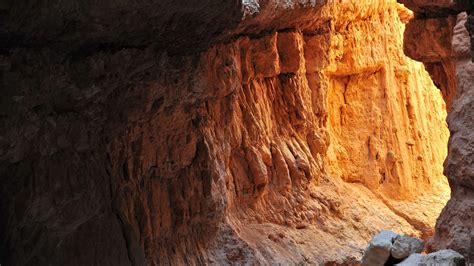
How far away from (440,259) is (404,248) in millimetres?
631

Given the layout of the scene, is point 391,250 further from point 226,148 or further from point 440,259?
point 226,148

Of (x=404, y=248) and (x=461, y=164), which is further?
(x=461, y=164)

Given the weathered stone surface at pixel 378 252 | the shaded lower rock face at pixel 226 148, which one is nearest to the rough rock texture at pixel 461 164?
the shaded lower rock face at pixel 226 148

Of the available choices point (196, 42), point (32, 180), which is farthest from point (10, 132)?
Result: point (196, 42)

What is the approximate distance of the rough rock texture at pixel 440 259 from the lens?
634cm

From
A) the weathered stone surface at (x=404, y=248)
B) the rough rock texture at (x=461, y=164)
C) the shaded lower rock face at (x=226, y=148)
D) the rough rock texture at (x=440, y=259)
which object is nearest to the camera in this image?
the rough rock texture at (x=440, y=259)

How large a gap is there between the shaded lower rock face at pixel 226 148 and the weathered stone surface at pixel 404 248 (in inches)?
57.3

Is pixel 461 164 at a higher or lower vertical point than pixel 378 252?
higher

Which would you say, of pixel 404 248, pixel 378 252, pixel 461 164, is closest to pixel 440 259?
pixel 404 248

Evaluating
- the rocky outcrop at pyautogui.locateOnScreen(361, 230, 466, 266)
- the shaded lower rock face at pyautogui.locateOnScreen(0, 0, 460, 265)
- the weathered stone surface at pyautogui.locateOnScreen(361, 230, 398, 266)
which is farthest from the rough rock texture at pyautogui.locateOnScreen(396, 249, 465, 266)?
the shaded lower rock face at pyautogui.locateOnScreen(0, 0, 460, 265)

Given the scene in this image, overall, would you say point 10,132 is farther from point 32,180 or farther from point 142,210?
Result: point 142,210

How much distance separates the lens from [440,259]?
20.9ft

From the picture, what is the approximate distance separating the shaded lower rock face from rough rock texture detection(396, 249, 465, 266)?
171cm

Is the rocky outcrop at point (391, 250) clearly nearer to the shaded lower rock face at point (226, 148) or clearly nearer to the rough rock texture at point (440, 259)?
the rough rock texture at point (440, 259)
